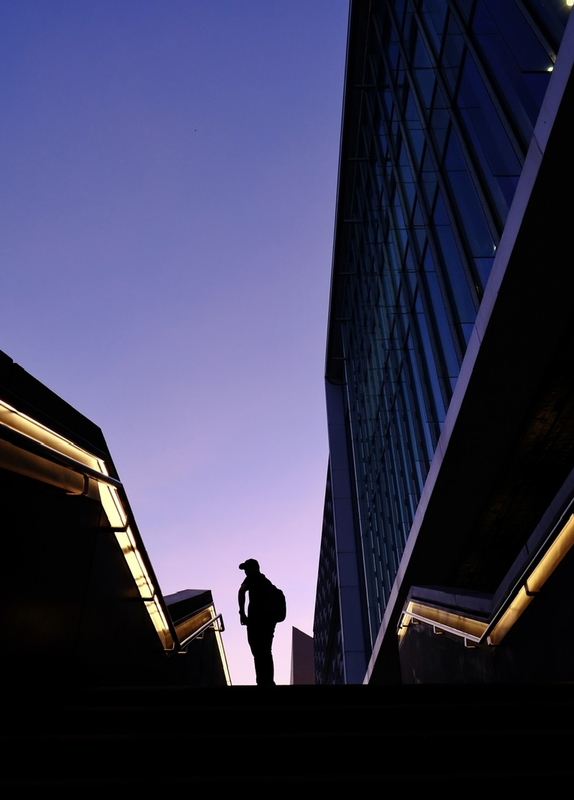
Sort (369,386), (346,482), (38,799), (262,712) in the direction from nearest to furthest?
1. (38,799)
2. (262,712)
3. (369,386)
4. (346,482)

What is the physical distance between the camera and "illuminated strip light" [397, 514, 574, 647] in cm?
505

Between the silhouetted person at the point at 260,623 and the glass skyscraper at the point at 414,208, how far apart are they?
5.68 metres

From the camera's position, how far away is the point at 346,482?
1197 inches

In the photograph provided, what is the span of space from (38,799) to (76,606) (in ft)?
8.32

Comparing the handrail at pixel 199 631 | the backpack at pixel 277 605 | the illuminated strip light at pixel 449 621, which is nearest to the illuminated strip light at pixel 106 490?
the handrail at pixel 199 631

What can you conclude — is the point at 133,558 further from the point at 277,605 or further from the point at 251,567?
the point at 277,605

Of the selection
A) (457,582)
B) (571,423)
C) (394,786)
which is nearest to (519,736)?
(394,786)

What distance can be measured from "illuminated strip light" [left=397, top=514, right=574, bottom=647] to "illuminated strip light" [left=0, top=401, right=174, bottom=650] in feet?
10.5

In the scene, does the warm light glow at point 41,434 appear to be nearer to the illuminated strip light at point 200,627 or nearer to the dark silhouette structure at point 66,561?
the dark silhouette structure at point 66,561

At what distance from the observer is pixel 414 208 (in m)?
13.7

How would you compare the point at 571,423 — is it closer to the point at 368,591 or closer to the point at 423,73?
the point at 423,73

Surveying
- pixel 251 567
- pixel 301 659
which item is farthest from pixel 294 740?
pixel 301 659

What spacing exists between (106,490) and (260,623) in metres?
3.27

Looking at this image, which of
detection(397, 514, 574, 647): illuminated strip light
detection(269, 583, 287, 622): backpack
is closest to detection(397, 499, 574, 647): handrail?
detection(397, 514, 574, 647): illuminated strip light
